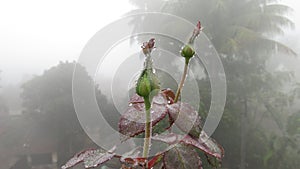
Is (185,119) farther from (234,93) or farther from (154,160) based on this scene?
(234,93)

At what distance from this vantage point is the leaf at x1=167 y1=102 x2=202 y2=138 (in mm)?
144

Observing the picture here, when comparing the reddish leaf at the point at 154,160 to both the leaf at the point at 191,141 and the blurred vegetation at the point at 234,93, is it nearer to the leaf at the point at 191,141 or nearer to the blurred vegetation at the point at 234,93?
the leaf at the point at 191,141

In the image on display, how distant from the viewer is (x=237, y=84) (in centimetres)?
316

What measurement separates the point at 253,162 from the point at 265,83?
0.76 meters

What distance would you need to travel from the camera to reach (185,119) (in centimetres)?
15

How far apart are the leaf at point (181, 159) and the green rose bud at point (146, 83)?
0.11ft

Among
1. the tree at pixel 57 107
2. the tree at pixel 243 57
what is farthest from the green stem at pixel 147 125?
the tree at pixel 57 107

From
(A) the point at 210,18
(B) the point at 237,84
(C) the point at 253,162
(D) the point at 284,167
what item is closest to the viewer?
(D) the point at 284,167

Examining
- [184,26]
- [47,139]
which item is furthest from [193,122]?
[47,139]

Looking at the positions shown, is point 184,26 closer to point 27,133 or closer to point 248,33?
point 248,33

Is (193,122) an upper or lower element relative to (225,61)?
lower

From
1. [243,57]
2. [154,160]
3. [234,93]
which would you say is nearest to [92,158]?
[154,160]

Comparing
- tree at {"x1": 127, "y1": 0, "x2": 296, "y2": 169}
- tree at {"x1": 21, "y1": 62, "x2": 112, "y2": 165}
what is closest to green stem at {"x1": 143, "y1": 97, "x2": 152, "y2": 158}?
tree at {"x1": 127, "y1": 0, "x2": 296, "y2": 169}

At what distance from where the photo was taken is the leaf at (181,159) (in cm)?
14
